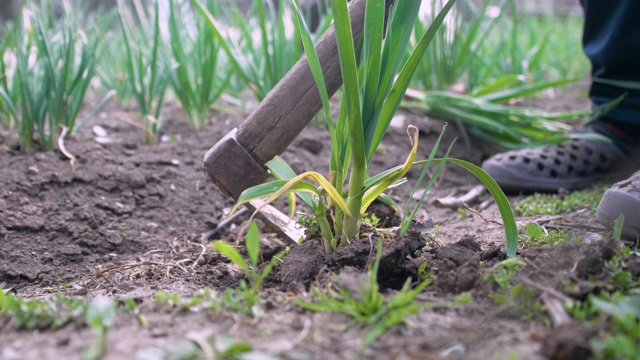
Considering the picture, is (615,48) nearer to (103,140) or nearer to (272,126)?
(272,126)

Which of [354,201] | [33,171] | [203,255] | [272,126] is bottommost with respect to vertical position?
[203,255]

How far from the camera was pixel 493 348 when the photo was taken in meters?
0.87

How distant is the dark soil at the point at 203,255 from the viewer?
896mm

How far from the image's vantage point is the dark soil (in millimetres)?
896

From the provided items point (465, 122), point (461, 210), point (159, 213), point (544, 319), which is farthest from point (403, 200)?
point (544, 319)

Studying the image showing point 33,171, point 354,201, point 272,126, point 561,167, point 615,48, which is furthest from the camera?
point 561,167

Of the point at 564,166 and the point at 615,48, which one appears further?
the point at 564,166

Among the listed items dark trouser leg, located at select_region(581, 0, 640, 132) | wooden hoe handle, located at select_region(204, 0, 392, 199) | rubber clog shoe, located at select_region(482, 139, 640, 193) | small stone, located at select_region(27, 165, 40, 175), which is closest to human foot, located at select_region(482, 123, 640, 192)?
rubber clog shoe, located at select_region(482, 139, 640, 193)

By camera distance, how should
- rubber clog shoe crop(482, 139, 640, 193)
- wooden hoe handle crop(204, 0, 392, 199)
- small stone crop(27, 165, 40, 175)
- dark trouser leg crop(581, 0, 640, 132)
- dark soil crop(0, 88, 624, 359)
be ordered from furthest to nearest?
rubber clog shoe crop(482, 139, 640, 193) → dark trouser leg crop(581, 0, 640, 132) → small stone crop(27, 165, 40, 175) → wooden hoe handle crop(204, 0, 392, 199) → dark soil crop(0, 88, 624, 359)

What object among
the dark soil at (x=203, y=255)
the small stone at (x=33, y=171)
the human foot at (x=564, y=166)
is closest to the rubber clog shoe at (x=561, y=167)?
the human foot at (x=564, y=166)

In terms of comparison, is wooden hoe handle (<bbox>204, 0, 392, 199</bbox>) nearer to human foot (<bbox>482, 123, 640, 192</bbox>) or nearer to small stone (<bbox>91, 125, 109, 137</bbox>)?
human foot (<bbox>482, 123, 640, 192</bbox>)

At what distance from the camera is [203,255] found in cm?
156

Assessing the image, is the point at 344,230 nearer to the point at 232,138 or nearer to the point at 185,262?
the point at 232,138

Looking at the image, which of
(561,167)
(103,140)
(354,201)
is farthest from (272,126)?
(561,167)
